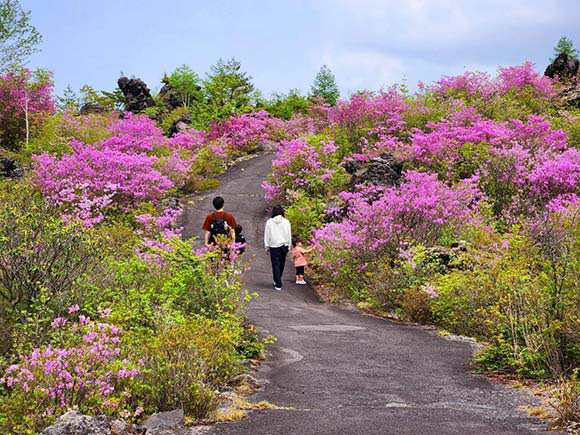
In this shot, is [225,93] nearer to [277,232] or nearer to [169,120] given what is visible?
[169,120]

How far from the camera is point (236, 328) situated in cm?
743

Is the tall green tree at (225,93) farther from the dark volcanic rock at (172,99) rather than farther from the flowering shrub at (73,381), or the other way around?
the flowering shrub at (73,381)

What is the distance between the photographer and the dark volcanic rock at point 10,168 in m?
25.7

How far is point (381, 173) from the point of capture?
63.4 ft

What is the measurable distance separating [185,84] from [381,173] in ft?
150

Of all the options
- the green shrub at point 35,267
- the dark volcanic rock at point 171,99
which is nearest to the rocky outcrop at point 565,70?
the green shrub at point 35,267

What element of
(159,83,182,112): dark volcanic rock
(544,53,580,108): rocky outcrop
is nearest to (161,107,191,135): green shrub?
(159,83,182,112): dark volcanic rock

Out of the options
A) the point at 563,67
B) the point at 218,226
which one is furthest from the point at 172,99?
the point at 218,226

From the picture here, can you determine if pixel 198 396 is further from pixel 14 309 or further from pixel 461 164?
pixel 461 164

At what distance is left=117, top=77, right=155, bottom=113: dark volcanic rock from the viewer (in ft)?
193

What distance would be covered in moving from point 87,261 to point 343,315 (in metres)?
5.64

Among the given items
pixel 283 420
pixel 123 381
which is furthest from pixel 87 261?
pixel 283 420

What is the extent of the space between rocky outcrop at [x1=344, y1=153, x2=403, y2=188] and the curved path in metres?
7.68

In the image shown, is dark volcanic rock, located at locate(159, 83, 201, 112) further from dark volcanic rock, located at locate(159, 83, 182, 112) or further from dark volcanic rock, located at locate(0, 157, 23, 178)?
dark volcanic rock, located at locate(0, 157, 23, 178)
